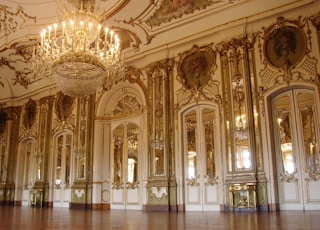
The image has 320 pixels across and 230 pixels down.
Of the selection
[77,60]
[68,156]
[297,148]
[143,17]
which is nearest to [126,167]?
[68,156]

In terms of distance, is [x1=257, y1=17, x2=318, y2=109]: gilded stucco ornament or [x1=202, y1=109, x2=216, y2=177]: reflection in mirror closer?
[x1=257, y1=17, x2=318, y2=109]: gilded stucco ornament

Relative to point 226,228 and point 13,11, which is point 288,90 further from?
point 13,11

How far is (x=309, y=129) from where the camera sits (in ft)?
23.7

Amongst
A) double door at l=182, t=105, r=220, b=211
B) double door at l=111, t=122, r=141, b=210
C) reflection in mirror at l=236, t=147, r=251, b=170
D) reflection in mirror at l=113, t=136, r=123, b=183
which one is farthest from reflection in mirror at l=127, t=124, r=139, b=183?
reflection in mirror at l=236, t=147, r=251, b=170

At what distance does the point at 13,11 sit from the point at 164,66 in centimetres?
401

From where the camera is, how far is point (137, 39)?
31.5ft

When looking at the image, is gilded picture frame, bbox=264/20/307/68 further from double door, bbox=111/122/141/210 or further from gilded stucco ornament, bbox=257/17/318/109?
double door, bbox=111/122/141/210

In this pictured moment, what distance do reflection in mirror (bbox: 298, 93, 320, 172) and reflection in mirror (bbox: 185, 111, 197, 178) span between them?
2556 mm

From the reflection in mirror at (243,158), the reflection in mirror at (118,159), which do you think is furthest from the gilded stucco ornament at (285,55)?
the reflection in mirror at (118,159)

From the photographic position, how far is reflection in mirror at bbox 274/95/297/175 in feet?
24.1

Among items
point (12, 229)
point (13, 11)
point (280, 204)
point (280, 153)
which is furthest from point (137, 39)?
point (12, 229)

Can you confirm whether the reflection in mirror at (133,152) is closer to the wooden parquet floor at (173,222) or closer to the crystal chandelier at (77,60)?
the crystal chandelier at (77,60)

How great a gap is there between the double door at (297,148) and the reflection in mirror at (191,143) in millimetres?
1988

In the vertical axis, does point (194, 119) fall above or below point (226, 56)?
below
